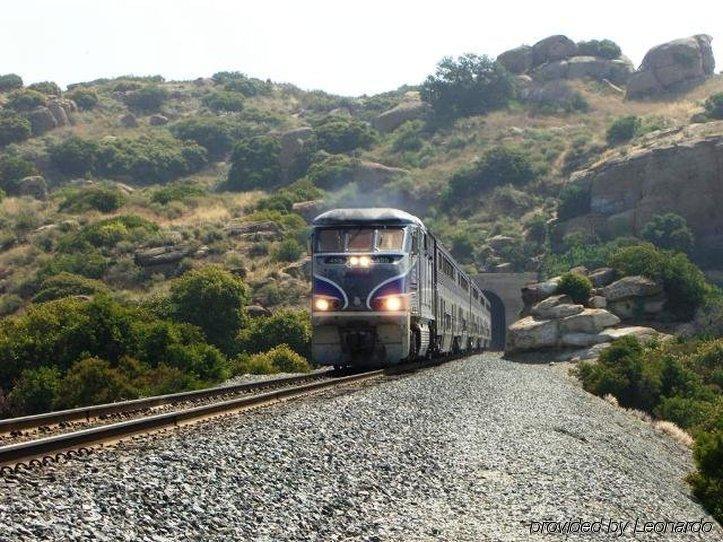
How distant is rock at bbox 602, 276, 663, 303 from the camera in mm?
54125

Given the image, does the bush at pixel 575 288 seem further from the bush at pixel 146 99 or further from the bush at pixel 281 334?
the bush at pixel 146 99

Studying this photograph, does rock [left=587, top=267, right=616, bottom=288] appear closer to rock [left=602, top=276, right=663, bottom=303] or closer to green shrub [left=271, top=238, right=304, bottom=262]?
rock [left=602, top=276, right=663, bottom=303]

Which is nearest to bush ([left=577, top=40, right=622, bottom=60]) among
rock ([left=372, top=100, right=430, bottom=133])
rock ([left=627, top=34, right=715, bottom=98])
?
rock ([left=627, top=34, right=715, bottom=98])

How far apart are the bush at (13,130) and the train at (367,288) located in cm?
12842

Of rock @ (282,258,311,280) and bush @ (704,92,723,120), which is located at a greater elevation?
bush @ (704,92,723,120)

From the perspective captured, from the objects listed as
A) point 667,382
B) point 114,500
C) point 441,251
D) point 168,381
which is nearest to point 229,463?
point 114,500

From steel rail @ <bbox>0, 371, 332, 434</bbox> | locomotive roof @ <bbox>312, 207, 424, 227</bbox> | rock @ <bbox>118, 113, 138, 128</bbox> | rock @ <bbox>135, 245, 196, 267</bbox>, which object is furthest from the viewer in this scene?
rock @ <bbox>118, 113, 138, 128</bbox>

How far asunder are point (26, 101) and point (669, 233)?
109 meters

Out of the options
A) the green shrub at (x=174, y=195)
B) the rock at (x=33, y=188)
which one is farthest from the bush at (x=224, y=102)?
the green shrub at (x=174, y=195)

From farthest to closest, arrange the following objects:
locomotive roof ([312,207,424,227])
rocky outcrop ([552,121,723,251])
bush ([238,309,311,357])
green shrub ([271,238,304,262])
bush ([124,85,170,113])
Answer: bush ([124,85,170,113]) < rocky outcrop ([552,121,723,251]) < green shrub ([271,238,304,262]) < bush ([238,309,311,357]) < locomotive roof ([312,207,424,227])

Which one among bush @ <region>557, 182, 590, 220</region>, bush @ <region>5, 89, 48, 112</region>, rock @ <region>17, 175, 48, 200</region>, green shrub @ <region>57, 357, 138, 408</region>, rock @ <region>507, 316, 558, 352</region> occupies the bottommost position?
rock @ <region>507, 316, 558, 352</region>

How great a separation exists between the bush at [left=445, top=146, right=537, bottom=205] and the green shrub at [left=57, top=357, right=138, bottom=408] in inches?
3127

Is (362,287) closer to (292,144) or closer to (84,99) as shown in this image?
(292,144)

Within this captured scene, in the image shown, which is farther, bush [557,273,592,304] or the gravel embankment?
bush [557,273,592,304]
